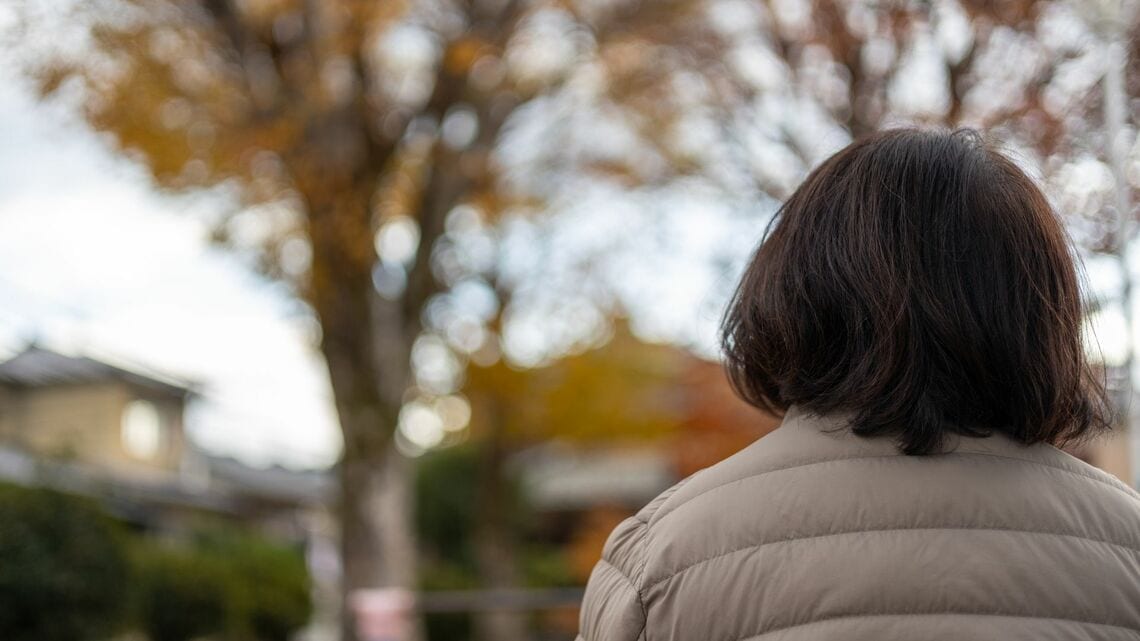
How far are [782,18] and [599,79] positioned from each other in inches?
123

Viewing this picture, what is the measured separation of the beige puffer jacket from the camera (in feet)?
3.94

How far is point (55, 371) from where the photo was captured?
26.6 m

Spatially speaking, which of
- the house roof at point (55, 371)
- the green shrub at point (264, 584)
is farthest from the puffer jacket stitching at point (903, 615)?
the house roof at point (55, 371)

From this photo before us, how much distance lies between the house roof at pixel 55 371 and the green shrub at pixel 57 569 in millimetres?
17111

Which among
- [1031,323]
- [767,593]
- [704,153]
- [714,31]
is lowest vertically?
[767,593]

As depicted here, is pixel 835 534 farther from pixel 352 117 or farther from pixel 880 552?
pixel 352 117

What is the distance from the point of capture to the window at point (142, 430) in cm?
2800

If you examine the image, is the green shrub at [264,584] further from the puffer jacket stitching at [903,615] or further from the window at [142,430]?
the puffer jacket stitching at [903,615]

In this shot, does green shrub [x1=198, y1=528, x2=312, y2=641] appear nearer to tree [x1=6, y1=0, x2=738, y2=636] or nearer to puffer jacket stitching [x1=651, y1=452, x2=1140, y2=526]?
tree [x1=6, y1=0, x2=738, y2=636]

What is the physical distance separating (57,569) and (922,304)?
9449 millimetres

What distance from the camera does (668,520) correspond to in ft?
4.26

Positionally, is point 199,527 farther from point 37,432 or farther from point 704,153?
point 704,153

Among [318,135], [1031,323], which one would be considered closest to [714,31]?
[318,135]

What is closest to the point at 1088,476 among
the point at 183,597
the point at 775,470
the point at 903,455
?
the point at 903,455
